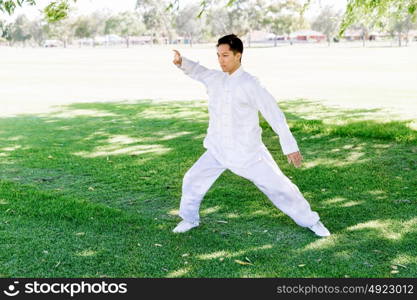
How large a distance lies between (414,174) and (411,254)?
327 centimetres

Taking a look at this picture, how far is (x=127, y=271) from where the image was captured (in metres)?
4.69

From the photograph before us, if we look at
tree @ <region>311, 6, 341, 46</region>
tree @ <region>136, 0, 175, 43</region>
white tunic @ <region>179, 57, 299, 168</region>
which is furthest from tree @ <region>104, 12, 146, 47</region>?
white tunic @ <region>179, 57, 299, 168</region>

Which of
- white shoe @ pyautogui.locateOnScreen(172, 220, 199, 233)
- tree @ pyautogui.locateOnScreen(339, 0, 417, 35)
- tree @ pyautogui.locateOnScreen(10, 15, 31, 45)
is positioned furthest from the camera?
tree @ pyautogui.locateOnScreen(10, 15, 31, 45)

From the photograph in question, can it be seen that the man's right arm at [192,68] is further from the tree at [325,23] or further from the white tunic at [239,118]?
the tree at [325,23]

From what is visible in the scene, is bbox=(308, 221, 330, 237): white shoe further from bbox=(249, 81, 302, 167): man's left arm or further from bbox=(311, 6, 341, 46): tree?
bbox=(311, 6, 341, 46): tree

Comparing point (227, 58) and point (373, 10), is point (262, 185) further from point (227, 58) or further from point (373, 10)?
point (373, 10)

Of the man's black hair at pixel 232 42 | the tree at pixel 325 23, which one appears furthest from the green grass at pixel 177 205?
the tree at pixel 325 23

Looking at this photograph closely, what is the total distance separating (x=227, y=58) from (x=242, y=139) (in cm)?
75

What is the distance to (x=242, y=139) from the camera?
521 cm

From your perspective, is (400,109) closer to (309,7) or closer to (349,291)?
(309,7)

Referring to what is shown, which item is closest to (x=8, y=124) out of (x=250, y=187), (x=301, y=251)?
(x=250, y=187)

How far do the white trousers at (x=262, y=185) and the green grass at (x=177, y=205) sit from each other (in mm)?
235

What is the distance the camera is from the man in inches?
200

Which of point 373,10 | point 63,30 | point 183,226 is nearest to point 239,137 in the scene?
point 183,226
